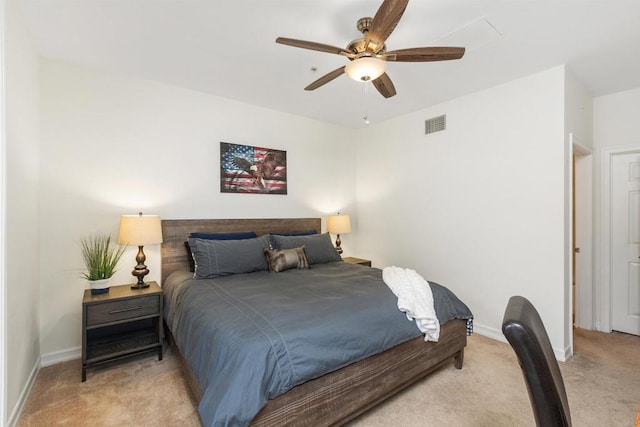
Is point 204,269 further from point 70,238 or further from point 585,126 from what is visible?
point 585,126

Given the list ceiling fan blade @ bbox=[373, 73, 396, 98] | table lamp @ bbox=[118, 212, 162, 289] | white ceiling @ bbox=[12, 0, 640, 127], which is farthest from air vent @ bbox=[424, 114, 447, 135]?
table lamp @ bbox=[118, 212, 162, 289]

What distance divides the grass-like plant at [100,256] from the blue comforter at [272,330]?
0.62 m

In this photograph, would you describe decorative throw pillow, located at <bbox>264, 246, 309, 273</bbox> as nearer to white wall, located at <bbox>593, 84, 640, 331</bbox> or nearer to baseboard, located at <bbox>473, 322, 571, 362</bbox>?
baseboard, located at <bbox>473, 322, 571, 362</bbox>

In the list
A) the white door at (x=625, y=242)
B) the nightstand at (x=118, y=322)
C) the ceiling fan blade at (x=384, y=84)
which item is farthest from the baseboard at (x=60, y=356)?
the white door at (x=625, y=242)

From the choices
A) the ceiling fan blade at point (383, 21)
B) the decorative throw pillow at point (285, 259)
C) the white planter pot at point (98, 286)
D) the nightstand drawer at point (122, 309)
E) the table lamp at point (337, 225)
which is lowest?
the nightstand drawer at point (122, 309)

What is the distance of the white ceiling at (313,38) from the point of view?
1978 mm

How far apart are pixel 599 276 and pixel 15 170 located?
17.9ft

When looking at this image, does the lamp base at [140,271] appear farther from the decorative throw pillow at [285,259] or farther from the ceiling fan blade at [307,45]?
the ceiling fan blade at [307,45]

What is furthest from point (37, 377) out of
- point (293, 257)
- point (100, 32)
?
point (100, 32)

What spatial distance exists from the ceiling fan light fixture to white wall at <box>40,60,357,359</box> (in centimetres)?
203

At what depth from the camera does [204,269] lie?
2.77 metres

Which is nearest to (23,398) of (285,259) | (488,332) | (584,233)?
(285,259)

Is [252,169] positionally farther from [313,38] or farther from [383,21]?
[383,21]

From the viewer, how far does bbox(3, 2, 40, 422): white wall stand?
1.79 meters
